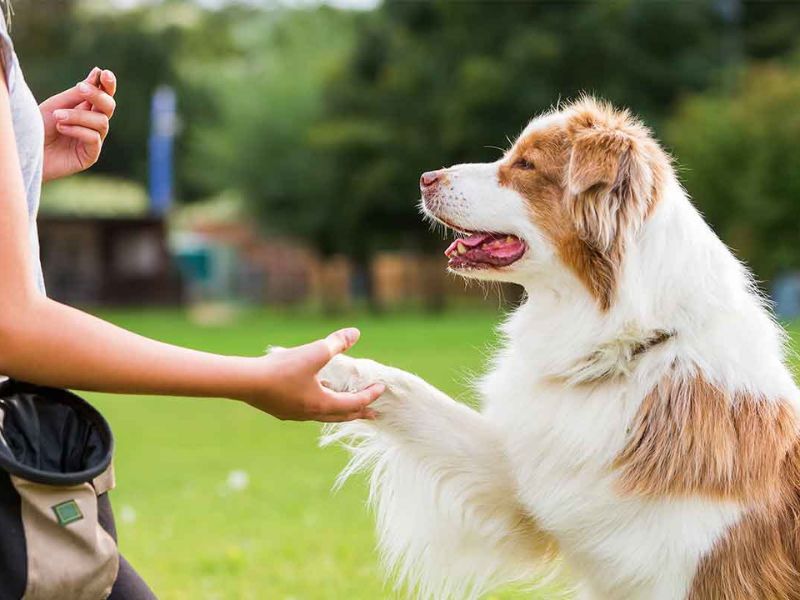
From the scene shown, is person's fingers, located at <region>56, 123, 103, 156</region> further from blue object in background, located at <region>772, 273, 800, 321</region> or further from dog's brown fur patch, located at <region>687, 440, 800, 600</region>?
blue object in background, located at <region>772, 273, 800, 321</region>

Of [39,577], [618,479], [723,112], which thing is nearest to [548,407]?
[618,479]

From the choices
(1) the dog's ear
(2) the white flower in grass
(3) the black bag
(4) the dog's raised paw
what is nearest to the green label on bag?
(3) the black bag

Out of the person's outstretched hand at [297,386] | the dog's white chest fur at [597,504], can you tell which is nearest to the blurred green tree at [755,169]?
the dog's white chest fur at [597,504]

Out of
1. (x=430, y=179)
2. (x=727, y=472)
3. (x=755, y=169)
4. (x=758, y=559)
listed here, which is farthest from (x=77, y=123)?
(x=755, y=169)

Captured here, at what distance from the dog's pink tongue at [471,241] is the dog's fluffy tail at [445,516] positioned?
2.27ft

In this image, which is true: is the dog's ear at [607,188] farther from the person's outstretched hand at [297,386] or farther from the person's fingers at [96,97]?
the person's fingers at [96,97]

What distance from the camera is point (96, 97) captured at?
124 inches

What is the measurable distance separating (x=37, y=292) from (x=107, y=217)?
39.5 m

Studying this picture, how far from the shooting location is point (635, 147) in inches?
157

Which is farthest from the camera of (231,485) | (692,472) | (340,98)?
(340,98)

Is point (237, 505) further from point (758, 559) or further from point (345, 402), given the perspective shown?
point (345, 402)

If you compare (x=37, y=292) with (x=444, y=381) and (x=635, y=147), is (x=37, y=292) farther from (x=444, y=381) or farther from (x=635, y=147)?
(x=444, y=381)

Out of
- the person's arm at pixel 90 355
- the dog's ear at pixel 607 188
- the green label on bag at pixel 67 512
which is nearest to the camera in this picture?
the person's arm at pixel 90 355

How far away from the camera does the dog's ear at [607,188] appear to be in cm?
390
